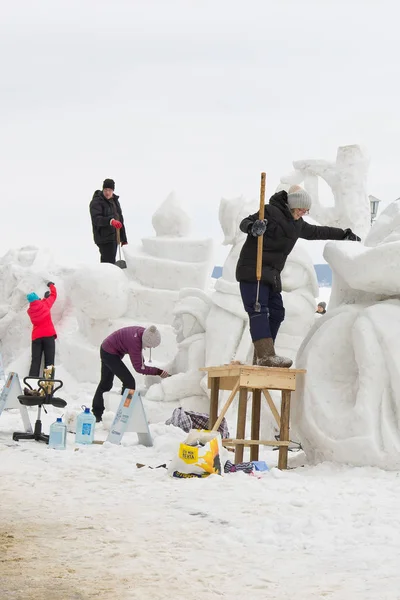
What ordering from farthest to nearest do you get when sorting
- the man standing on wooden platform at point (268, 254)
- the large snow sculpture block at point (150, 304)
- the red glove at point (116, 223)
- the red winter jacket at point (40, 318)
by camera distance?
the large snow sculpture block at point (150, 304) → the red glove at point (116, 223) → the red winter jacket at point (40, 318) → the man standing on wooden platform at point (268, 254)

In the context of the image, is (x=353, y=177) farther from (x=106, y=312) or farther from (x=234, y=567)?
(x=234, y=567)

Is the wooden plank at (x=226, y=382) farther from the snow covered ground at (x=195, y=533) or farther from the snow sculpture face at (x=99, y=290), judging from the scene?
the snow sculpture face at (x=99, y=290)

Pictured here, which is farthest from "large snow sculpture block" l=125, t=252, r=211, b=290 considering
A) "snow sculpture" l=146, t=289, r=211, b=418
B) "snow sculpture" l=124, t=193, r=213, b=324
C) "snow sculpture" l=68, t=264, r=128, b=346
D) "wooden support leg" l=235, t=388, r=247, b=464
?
"wooden support leg" l=235, t=388, r=247, b=464

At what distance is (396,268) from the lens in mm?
7664

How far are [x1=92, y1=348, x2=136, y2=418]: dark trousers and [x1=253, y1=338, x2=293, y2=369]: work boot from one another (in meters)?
3.44

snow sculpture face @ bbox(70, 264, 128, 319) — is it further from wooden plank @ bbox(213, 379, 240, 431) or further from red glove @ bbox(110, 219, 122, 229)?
wooden plank @ bbox(213, 379, 240, 431)

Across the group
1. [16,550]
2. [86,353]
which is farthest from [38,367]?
[16,550]

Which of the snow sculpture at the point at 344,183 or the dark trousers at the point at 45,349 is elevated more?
the snow sculpture at the point at 344,183

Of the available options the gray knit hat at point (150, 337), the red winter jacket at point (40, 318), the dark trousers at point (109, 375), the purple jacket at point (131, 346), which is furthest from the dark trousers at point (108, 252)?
the gray knit hat at point (150, 337)

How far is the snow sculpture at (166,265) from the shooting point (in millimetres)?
15531

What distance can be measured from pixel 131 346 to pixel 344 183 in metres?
4.93

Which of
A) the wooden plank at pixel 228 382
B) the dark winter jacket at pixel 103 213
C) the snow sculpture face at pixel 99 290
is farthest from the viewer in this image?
the dark winter jacket at pixel 103 213

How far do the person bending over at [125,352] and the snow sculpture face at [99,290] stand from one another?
3314mm

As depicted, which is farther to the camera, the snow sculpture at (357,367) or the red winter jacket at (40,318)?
the red winter jacket at (40,318)
